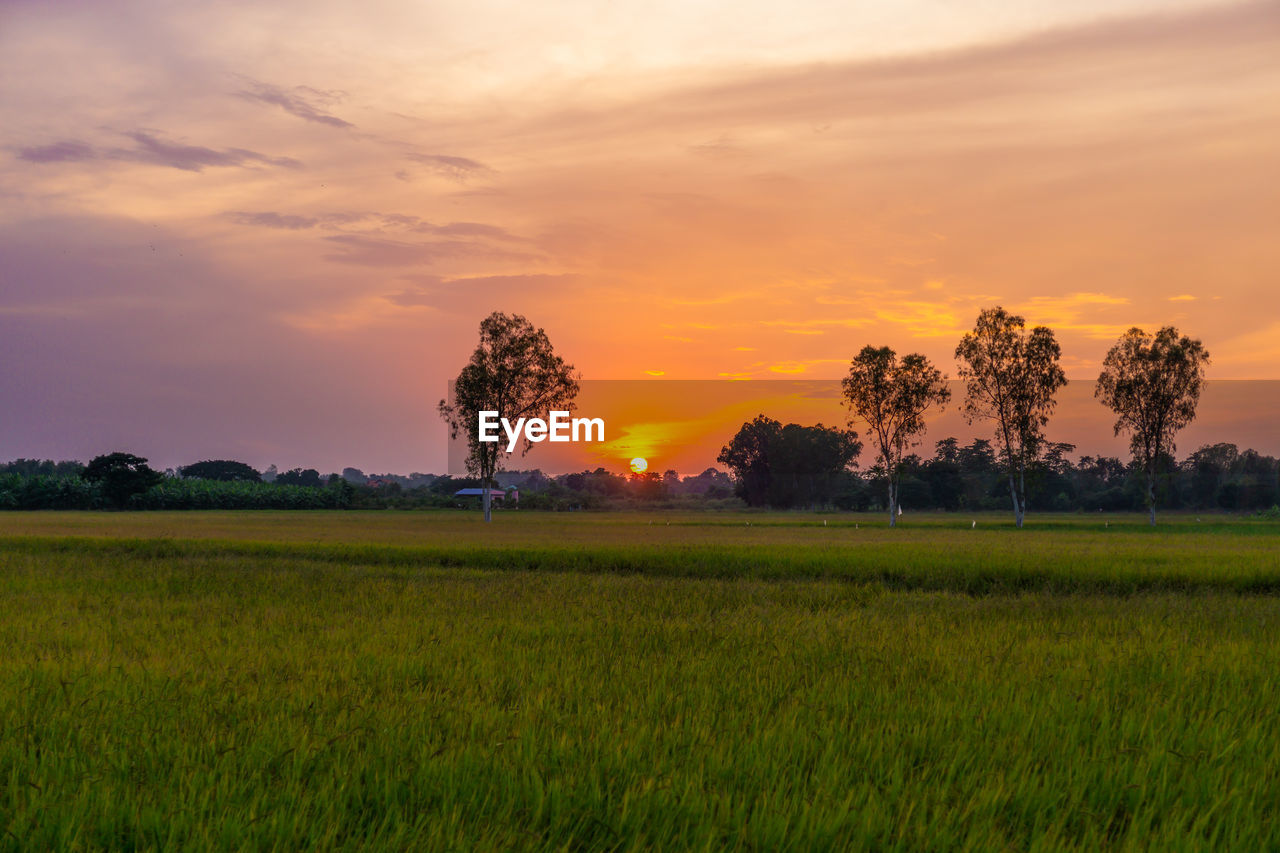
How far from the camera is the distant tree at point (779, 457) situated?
387 feet

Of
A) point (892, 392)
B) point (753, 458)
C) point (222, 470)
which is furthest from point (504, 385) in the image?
point (222, 470)

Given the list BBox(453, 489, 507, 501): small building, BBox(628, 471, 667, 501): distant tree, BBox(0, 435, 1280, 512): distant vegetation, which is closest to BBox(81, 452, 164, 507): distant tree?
BBox(0, 435, 1280, 512): distant vegetation

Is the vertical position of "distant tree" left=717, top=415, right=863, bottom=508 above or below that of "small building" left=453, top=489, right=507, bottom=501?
above

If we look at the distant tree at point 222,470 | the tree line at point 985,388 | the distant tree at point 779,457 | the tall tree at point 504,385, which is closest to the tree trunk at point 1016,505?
the tree line at point 985,388

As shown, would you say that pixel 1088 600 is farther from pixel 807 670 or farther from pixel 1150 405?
pixel 1150 405

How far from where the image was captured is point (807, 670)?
809cm

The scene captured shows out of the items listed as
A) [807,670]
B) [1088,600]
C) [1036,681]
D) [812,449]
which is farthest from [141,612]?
[812,449]

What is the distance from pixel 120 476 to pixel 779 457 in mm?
84113

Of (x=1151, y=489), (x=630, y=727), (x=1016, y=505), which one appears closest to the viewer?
(x=630, y=727)

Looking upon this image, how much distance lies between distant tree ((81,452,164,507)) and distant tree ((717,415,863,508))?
77.0m

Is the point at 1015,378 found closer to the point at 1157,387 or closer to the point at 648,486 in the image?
the point at 1157,387

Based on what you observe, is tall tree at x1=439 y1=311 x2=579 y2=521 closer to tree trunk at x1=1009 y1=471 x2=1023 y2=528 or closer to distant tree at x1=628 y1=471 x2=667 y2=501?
tree trunk at x1=1009 y1=471 x2=1023 y2=528

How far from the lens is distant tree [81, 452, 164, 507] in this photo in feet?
270

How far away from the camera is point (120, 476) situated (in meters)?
82.3
